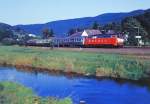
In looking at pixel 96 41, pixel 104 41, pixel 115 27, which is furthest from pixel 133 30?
pixel 115 27

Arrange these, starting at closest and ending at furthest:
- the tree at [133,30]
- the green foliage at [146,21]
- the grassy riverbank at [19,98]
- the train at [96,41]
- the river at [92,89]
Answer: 1. the grassy riverbank at [19,98]
2. the river at [92,89]
3. the train at [96,41]
4. the tree at [133,30]
5. the green foliage at [146,21]

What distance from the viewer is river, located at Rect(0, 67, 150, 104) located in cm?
2807

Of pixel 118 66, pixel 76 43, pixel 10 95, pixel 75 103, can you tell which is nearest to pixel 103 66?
pixel 118 66

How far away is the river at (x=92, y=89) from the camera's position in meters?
28.1

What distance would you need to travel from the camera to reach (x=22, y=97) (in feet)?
68.4

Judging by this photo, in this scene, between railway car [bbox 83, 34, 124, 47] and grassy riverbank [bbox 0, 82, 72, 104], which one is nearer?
A: grassy riverbank [bbox 0, 82, 72, 104]

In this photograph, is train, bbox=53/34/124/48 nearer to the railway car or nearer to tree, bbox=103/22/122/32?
the railway car

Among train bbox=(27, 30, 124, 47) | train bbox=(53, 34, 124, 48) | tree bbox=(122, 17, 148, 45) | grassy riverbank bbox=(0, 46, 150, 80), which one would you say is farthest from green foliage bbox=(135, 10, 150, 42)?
grassy riverbank bbox=(0, 46, 150, 80)

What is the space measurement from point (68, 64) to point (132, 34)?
4240cm

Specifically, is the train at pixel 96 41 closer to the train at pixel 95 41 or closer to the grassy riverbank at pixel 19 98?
the train at pixel 95 41

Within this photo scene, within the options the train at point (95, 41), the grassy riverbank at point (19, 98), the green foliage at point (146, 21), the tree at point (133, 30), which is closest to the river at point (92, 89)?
the grassy riverbank at point (19, 98)

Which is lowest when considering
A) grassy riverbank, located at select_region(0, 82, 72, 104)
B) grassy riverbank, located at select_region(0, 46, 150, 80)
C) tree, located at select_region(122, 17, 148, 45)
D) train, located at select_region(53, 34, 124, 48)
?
grassy riverbank, located at select_region(0, 46, 150, 80)

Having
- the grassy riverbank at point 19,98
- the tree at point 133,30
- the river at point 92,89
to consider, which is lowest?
the river at point 92,89

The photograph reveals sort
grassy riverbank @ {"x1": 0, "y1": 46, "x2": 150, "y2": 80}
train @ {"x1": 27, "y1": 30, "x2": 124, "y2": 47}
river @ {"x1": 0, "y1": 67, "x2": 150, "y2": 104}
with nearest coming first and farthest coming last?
river @ {"x1": 0, "y1": 67, "x2": 150, "y2": 104}, grassy riverbank @ {"x1": 0, "y1": 46, "x2": 150, "y2": 80}, train @ {"x1": 27, "y1": 30, "x2": 124, "y2": 47}
